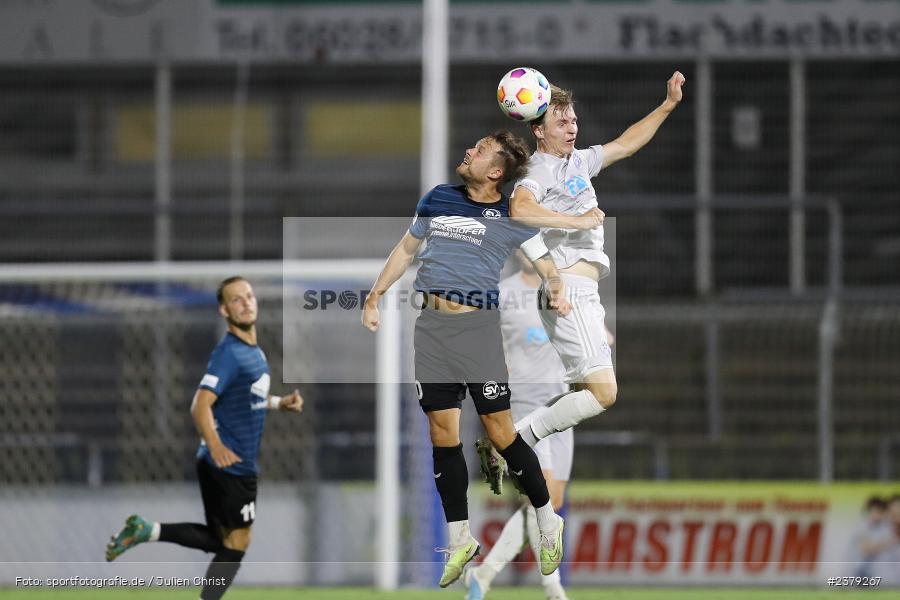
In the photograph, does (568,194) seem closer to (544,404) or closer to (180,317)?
(544,404)

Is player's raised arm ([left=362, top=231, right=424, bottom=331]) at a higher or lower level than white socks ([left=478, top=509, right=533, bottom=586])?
higher

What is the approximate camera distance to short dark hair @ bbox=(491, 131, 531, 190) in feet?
24.1

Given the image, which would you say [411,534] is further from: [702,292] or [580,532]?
[702,292]

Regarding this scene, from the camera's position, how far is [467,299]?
288 inches

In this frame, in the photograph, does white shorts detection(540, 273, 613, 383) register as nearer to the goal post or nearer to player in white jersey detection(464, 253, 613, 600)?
player in white jersey detection(464, 253, 613, 600)

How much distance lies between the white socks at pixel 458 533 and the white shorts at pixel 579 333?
0.95 metres

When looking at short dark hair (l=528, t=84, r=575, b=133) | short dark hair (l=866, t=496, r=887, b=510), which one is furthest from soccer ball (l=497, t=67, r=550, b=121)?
short dark hair (l=866, t=496, r=887, b=510)

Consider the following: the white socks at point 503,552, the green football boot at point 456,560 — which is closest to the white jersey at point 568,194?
the green football boot at point 456,560

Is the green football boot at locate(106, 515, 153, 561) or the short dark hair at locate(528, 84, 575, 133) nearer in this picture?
the short dark hair at locate(528, 84, 575, 133)

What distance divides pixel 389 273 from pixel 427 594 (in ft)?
12.1

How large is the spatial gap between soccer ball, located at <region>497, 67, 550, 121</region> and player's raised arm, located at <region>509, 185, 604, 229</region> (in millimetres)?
411

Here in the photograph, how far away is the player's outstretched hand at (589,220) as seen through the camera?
7.26m

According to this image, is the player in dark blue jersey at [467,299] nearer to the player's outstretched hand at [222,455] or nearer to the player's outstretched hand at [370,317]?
the player's outstretched hand at [370,317]

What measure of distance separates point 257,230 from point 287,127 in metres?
1.67
